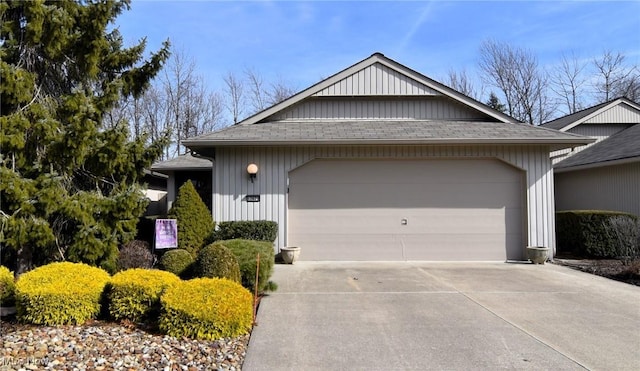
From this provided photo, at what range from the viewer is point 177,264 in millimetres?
6441

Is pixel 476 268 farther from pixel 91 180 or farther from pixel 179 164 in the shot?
pixel 179 164

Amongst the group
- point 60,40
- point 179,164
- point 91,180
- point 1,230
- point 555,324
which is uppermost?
point 60,40

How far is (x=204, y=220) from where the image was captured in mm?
9234

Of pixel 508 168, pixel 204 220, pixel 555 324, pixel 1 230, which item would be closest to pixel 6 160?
pixel 1 230

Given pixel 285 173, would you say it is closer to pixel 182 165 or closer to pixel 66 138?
pixel 66 138

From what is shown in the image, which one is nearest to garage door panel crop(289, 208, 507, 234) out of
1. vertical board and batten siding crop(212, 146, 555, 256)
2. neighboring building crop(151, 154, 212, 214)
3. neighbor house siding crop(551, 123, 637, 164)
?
vertical board and batten siding crop(212, 146, 555, 256)

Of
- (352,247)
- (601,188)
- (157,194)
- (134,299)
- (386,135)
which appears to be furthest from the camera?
(157,194)

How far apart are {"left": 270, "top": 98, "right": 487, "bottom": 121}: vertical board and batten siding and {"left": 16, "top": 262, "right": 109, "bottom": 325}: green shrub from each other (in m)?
7.08

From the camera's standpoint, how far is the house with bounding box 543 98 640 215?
38.7 feet

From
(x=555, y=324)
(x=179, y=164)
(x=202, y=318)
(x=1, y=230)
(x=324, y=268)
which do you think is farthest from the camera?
(x=179, y=164)

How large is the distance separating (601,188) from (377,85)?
7887mm

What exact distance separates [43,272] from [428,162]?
313 inches

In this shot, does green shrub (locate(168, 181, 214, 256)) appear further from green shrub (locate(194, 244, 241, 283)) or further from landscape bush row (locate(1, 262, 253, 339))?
landscape bush row (locate(1, 262, 253, 339))

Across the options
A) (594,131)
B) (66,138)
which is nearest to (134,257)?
(66,138)
